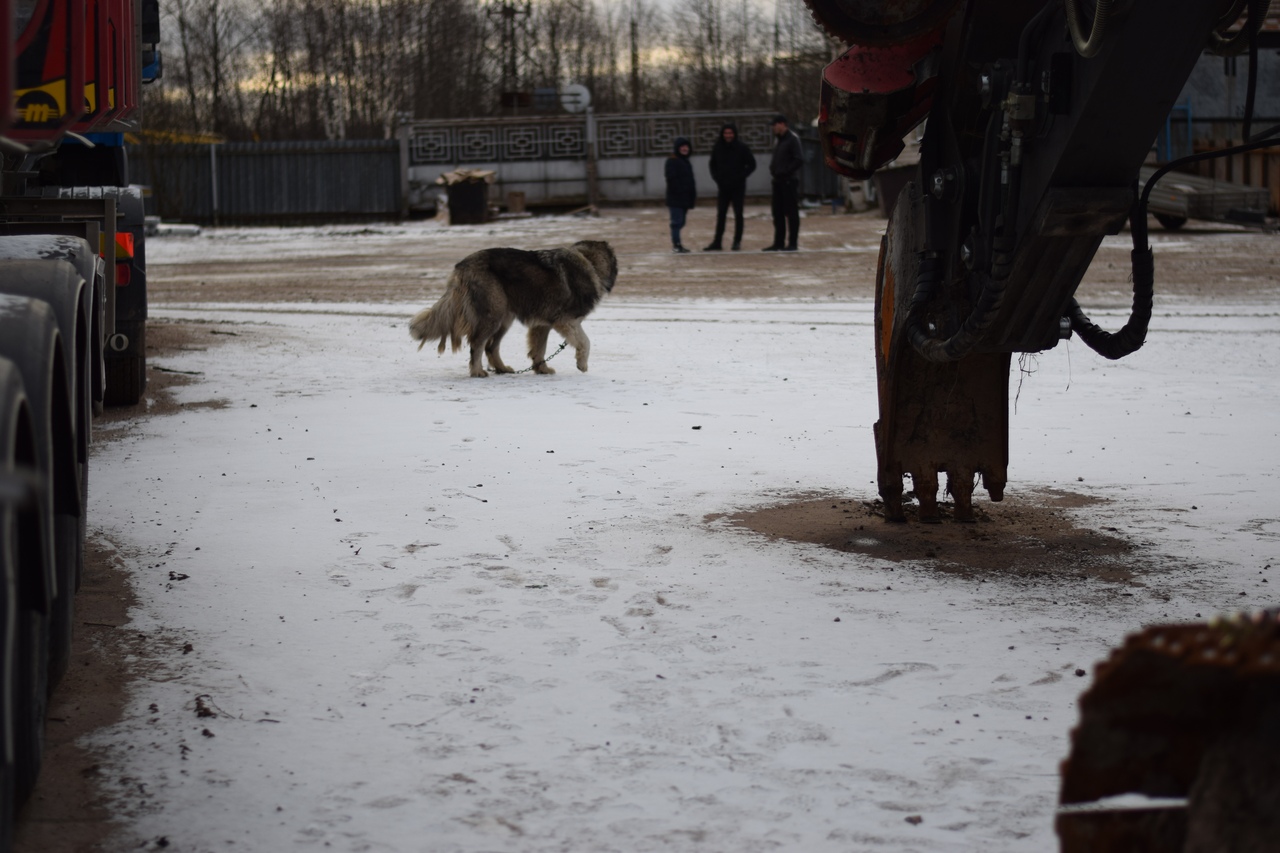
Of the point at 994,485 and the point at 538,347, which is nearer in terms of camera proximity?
the point at 994,485

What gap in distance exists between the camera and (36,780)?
2.79 m

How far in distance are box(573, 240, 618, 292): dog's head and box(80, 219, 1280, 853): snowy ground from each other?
1736 mm

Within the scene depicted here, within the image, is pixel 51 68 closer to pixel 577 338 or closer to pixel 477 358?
pixel 477 358

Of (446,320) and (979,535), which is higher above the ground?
(446,320)

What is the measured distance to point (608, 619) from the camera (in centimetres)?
402

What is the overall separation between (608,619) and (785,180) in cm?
1638

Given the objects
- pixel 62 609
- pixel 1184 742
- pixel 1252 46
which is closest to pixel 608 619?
pixel 62 609

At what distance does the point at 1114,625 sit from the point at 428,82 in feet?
156

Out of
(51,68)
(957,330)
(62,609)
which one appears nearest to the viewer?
(62,609)

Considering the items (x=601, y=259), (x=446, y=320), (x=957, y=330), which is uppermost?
(x=601, y=259)

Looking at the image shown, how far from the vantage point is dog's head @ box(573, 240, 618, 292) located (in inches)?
382

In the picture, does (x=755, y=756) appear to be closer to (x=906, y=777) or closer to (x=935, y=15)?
(x=906, y=777)

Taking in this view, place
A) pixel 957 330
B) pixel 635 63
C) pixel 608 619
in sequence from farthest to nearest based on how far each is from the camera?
1. pixel 635 63
2. pixel 957 330
3. pixel 608 619

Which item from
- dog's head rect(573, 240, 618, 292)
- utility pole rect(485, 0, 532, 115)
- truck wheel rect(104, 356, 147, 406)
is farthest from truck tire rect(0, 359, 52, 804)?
utility pole rect(485, 0, 532, 115)
